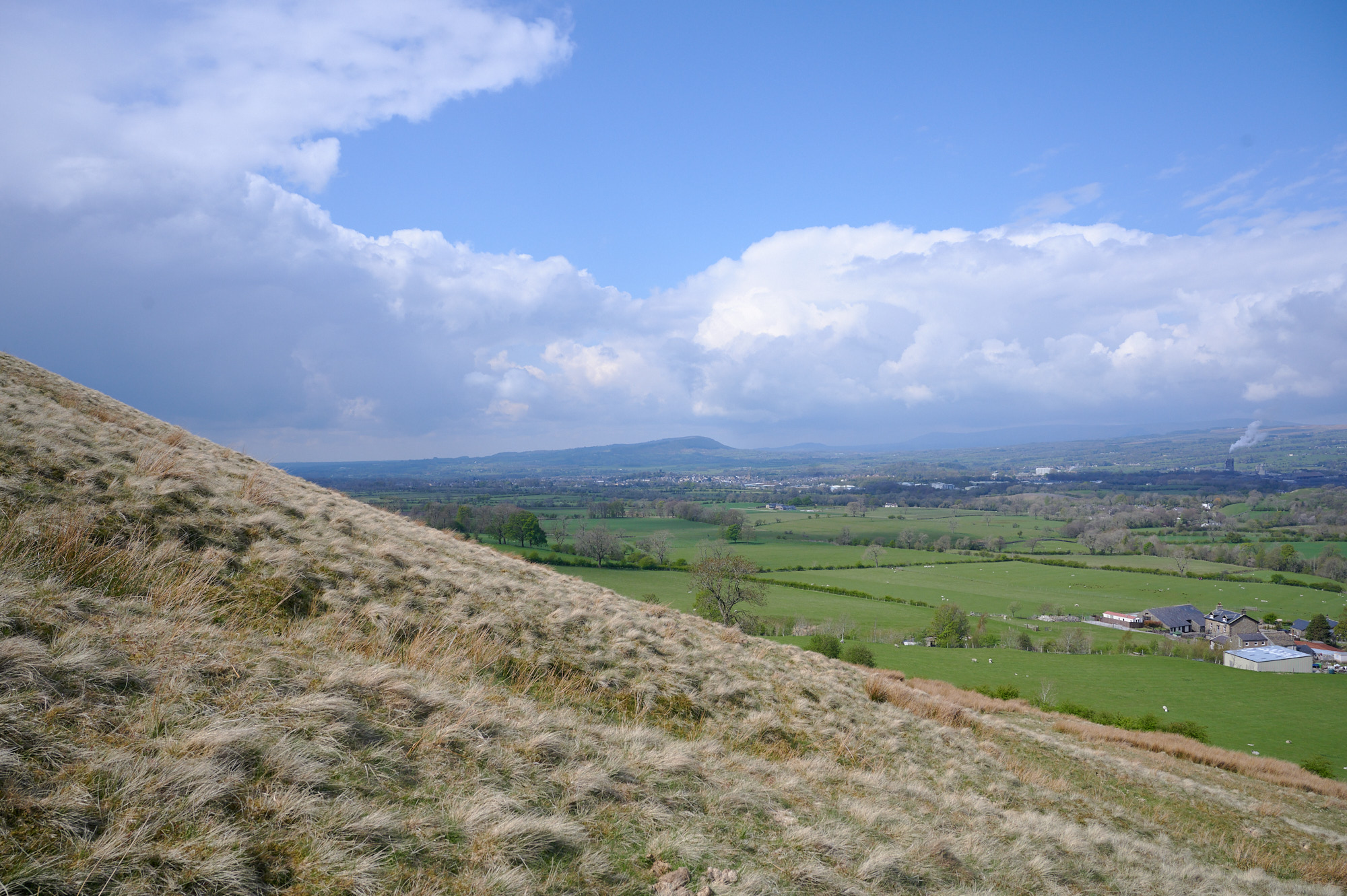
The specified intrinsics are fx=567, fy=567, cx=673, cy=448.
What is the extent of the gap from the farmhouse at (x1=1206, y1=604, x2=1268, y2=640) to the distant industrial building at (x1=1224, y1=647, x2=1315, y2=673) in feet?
20.1

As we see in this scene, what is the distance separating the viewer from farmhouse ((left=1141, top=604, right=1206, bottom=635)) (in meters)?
61.0

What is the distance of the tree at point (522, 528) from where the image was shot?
215 ft

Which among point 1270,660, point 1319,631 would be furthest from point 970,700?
point 1319,631

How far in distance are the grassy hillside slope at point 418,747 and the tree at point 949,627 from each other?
3990cm

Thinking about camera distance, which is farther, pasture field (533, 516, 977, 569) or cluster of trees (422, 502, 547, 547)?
pasture field (533, 516, 977, 569)

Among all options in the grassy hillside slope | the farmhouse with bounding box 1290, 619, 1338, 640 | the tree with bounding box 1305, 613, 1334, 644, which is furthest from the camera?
the farmhouse with bounding box 1290, 619, 1338, 640

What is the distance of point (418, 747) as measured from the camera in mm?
5488

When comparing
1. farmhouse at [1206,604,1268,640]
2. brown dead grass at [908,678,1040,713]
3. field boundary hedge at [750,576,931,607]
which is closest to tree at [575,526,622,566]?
field boundary hedge at [750,576,931,607]

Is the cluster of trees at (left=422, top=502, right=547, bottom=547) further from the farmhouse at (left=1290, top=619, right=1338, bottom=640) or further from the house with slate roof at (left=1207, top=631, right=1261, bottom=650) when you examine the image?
the farmhouse at (left=1290, top=619, right=1338, bottom=640)

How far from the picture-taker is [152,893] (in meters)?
3.19

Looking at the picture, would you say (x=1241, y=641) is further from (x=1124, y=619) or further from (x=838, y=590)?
(x=838, y=590)

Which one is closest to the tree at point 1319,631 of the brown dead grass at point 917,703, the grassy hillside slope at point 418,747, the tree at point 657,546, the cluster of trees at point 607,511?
the grassy hillside slope at point 418,747

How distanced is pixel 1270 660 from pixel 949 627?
2648 centimetres

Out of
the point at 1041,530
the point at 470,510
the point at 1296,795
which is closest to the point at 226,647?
the point at 1296,795
